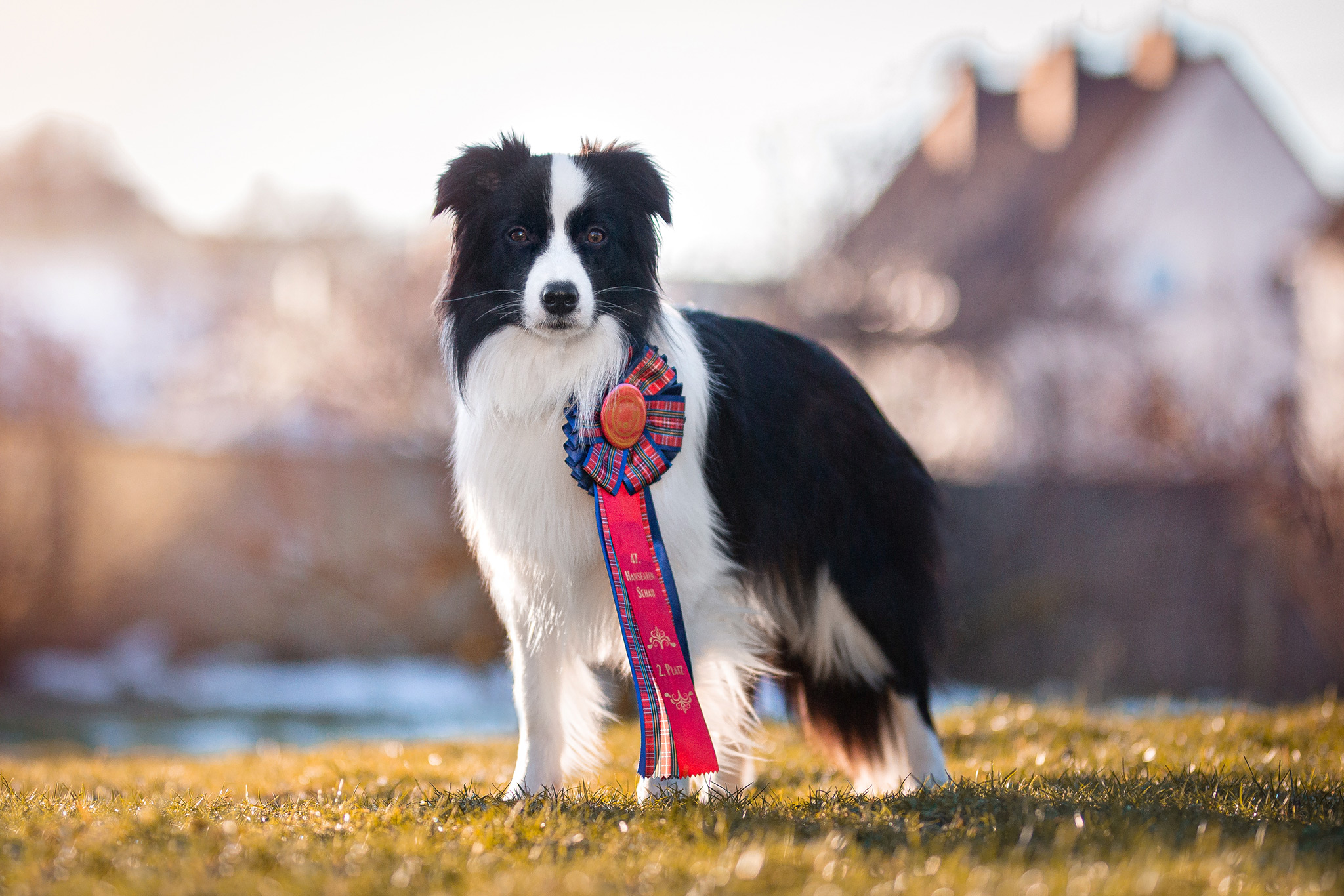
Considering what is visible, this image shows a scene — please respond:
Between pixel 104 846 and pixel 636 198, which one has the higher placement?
pixel 636 198

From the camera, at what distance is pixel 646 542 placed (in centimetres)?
339

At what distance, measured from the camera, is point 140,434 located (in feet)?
38.0

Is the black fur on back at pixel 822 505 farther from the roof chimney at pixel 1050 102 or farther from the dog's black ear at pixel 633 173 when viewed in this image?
the roof chimney at pixel 1050 102

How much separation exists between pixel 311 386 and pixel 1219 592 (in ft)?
31.9

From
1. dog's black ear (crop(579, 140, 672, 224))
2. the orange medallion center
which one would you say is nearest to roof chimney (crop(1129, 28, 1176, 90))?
dog's black ear (crop(579, 140, 672, 224))

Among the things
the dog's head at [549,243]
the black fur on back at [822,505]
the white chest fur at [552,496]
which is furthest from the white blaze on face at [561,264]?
the black fur on back at [822,505]

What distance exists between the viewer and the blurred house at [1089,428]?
33.2ft

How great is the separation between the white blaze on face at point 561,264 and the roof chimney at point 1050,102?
46.8 feet

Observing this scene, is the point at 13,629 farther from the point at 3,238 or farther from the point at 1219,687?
the point at 1219,687

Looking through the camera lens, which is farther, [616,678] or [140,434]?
[140,434]

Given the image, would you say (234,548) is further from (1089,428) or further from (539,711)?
(1089,428)

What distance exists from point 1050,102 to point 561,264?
15.8 meters

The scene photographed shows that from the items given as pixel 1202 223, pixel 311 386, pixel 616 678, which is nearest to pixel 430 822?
pixel 616 678

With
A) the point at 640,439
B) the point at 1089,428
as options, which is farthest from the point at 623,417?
the point at 1089,428
